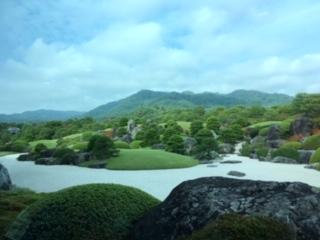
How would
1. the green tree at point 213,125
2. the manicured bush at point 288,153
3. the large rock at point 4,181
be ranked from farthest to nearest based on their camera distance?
the green tree at point 213,125
the manicured bush at point 288,153
the large rock at point 4,181

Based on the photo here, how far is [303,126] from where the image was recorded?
27.7 metres

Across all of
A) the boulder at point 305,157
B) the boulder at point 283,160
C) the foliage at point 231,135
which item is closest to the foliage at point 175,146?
the foliage at point 231,135

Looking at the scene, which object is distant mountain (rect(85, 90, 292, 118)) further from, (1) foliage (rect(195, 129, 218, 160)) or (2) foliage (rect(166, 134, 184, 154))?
(1) foliage (rect(195, 129, 218, 160))

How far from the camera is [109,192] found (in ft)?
12.1

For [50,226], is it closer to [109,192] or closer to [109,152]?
[109,192]

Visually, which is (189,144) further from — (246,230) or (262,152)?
Result: (246,230)

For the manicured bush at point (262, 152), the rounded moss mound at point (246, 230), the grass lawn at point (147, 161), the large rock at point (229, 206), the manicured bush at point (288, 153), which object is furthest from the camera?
the manicured bush at point (262, 152)

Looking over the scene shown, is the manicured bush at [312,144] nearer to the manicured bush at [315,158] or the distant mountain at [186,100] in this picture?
the manicured bush at [315,158]

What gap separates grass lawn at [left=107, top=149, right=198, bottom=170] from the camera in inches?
715

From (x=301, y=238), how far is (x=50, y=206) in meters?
2.25

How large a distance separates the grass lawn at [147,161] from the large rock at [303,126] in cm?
1136

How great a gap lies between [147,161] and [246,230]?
54.2 feet

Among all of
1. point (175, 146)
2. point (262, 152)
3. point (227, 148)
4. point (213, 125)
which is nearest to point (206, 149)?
point (175, 146)

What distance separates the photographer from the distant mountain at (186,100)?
125 m
